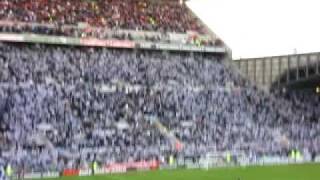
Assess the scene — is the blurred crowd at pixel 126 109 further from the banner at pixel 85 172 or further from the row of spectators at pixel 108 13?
the row of spectators at pixel 108 13

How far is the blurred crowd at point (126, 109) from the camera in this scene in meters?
43.6

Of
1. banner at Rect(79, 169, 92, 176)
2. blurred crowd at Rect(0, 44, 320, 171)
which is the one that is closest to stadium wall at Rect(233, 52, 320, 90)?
blurred crowd at Rect(0, 44, 320, 171)

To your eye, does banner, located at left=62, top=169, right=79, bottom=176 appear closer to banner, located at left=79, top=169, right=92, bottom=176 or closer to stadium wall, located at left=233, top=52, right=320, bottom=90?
banner, located at left=79, top=169, right=92, bottom=176

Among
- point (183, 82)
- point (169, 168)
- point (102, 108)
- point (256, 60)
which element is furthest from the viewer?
point (256, 60)

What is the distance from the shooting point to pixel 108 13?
64188 millimetres

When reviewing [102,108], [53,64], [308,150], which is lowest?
[308,150]

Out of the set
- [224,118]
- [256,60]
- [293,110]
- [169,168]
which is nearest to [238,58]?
[256,60]

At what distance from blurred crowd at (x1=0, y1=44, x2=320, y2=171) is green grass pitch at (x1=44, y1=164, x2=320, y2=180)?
2.31 meters

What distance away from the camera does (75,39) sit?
187 ft

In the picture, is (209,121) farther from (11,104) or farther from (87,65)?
(11,104)

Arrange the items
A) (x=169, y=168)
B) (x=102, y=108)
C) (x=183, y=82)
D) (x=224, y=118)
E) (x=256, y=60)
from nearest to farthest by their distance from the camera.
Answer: (x=169, y=168), (x=102, y=108), (x=224, y=118), (x=183, y=82), (x=256, y=60)

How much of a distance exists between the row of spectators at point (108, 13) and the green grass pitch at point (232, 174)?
21.9 m

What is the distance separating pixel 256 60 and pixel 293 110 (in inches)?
345

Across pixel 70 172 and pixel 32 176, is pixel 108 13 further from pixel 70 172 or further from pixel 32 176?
pixel 32 176
